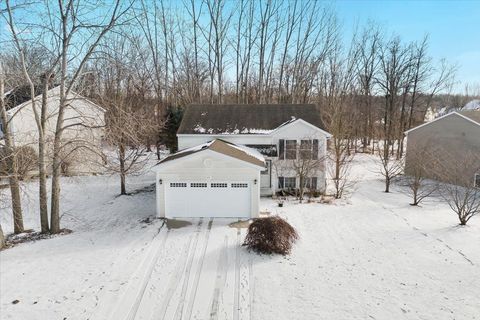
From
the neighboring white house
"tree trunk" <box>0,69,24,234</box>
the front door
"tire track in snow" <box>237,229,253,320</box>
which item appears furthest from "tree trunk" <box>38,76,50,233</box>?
the front door

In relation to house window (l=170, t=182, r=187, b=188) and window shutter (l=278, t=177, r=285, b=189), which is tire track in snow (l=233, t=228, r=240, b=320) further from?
window shutter (l=278, t=177, r=285, b=189)

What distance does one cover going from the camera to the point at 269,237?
402 inches

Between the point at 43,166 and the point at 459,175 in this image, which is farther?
the point at 459,175

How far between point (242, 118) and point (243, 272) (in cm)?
1225

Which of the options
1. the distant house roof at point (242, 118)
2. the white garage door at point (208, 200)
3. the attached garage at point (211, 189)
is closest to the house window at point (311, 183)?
the distant house roof at point (242, 118)

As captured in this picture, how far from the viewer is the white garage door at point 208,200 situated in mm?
13969

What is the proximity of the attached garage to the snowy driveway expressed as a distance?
1958 mm

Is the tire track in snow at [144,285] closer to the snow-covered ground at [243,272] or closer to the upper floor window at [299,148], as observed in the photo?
the snow-covered ground at [243,272]

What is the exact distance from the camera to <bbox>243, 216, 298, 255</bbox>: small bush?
33.5ft

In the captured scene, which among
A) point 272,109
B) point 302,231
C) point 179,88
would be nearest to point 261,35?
point 179,88

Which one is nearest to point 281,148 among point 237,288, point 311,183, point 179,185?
point 311,183

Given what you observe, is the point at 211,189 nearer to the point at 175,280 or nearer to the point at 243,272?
the point at 243,272

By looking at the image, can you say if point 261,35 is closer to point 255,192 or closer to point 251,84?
point 251,84

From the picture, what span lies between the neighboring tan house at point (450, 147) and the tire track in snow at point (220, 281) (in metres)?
14.2
